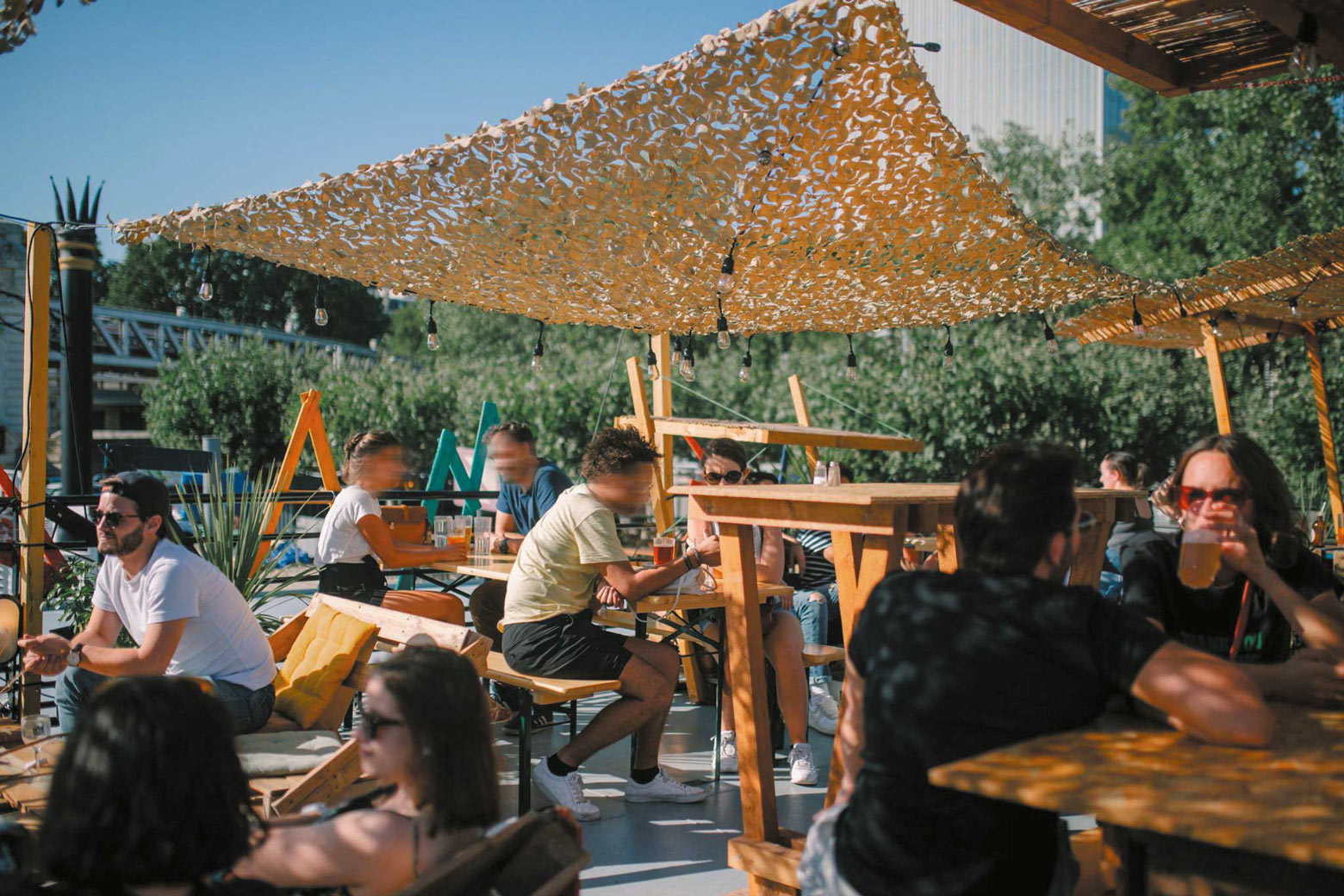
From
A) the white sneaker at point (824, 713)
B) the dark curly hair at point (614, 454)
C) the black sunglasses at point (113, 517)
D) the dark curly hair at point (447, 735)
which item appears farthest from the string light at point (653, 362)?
the dark curly hair at point (447, 735)

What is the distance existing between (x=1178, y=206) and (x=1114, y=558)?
784 inches

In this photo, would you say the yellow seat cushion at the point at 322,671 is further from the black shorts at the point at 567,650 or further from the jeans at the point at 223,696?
the black shorts at the point at 567,650

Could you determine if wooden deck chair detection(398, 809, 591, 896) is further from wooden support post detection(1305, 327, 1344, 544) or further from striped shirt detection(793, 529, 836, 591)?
wooden support post detection(1305, 327, 1344, 544)

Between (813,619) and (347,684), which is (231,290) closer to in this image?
(813,619)

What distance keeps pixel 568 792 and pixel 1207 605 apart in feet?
7.93

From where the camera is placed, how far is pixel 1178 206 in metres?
22.6

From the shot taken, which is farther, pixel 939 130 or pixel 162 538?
pixel 939 130

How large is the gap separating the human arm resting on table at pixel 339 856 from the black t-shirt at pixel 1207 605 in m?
1.74

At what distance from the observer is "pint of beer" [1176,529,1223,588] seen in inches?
85.5

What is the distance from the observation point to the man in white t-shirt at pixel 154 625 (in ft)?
10.3

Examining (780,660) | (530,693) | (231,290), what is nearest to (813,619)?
(780,660)

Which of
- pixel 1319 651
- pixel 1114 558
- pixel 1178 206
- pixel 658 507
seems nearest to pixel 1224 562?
pixel 1319 651

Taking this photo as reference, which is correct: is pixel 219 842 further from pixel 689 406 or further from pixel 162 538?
pixel 689 406

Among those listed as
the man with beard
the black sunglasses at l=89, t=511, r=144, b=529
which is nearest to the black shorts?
the black sunglasses at l=89, t=511, r=144, b=529
